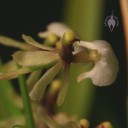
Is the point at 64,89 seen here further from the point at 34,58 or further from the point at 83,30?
the point at 83,30

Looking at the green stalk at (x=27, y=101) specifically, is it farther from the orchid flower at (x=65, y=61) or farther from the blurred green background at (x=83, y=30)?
the blurred green background at (x=83, y=30)

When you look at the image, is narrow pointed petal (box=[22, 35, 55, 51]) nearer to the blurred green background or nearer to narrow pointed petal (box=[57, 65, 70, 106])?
narrow pointed petal (box=[57, 65, 70, 106])

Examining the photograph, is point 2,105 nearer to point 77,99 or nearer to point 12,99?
point 12,99

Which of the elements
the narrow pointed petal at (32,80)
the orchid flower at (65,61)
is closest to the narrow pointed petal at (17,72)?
the orchid flower at (65,61)

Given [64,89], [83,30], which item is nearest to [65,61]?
[64,89]

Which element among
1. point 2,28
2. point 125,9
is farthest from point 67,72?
point 2,28

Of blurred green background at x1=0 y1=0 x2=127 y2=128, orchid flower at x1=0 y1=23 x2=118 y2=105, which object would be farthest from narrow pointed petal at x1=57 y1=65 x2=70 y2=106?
blurred green background at x1=0 y1=0 x2=127 y2=128
